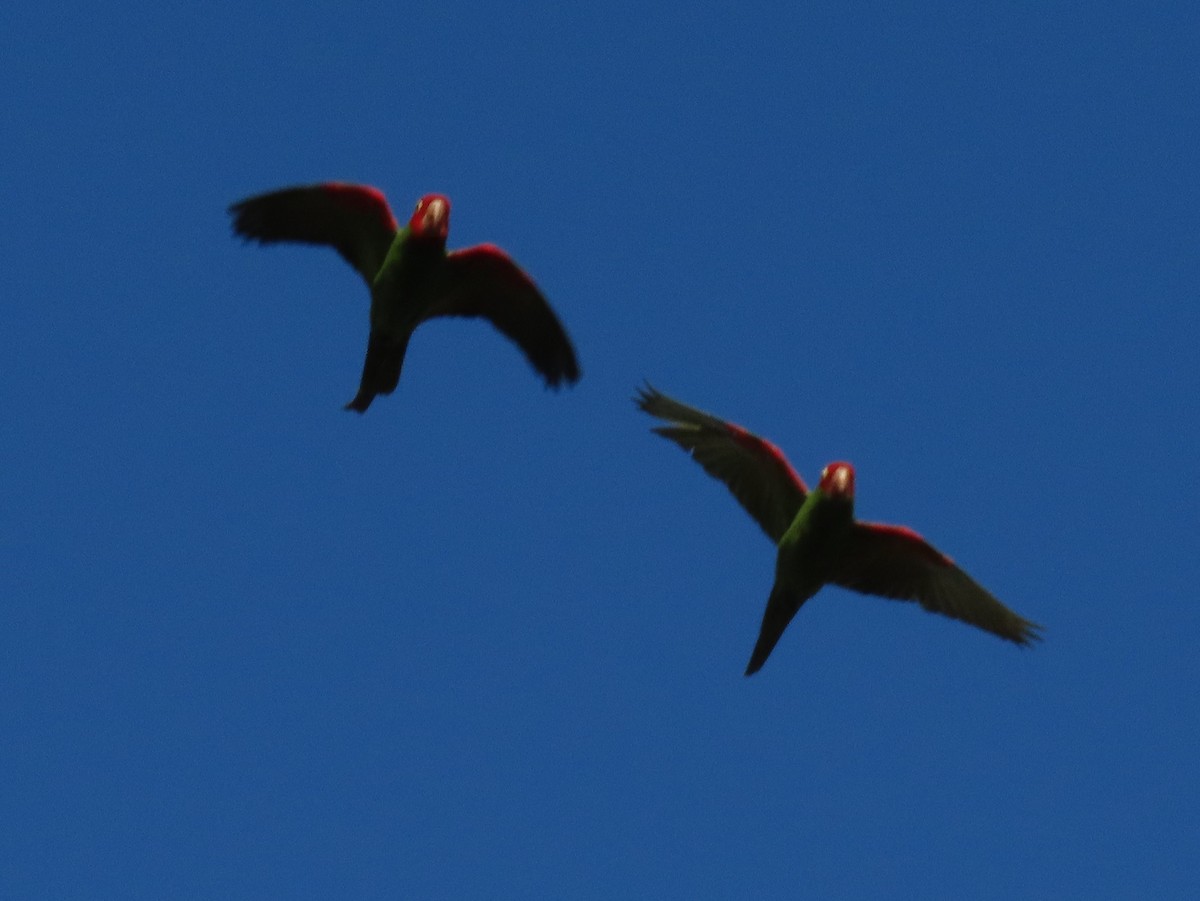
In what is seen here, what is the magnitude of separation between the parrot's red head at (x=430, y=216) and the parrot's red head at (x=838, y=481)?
4.62 m

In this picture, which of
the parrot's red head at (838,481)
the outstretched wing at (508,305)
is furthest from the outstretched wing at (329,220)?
the parrot's red head at (838,481)

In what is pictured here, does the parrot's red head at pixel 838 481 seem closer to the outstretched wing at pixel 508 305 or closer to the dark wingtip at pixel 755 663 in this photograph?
the dark wingtip at pixel 755 663

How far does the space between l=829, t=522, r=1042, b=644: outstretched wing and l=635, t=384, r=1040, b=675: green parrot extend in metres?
0.01

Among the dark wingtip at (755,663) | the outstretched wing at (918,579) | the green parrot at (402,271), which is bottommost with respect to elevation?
the dark wingtip at (755,663)

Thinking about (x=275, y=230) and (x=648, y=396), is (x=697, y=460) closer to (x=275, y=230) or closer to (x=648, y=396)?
(x=648, y=396)

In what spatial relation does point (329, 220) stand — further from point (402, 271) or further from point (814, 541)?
point (814, 541)

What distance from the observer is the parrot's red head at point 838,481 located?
18094 mm

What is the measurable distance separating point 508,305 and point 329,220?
214cm

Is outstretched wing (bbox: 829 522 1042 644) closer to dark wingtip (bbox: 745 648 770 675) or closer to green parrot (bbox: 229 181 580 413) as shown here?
dark wingtip (bbox: 745 648 770 675)

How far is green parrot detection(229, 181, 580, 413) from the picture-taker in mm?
19328

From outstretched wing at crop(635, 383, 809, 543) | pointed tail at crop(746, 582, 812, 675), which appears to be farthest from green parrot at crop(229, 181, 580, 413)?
pointed tail at crop(746, 582, 812, 675)

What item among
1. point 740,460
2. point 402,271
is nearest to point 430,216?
point 402,271

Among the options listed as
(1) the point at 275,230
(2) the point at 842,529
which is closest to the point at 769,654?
(2) the point at 842,529

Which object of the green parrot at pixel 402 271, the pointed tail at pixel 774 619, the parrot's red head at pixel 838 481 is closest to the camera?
the parrot's red head at pixel 838 481
